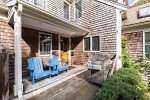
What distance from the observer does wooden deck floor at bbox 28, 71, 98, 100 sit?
159 inches

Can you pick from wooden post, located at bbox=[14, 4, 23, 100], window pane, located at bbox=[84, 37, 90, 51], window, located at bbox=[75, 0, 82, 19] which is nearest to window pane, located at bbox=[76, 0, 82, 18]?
window, located at bbox=[75, 0, 82, 19]

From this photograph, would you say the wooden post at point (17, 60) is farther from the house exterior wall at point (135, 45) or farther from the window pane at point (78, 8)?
the window pane at point (78, 8)

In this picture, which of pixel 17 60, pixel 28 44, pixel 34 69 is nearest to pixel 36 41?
pixel 28 44

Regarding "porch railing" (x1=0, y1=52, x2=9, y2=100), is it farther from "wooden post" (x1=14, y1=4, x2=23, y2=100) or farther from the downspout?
the downspout

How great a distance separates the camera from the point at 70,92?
4457mm

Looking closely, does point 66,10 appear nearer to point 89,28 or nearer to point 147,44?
point 89,28

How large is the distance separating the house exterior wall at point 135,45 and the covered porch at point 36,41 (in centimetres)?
269

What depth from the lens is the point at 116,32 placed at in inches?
284

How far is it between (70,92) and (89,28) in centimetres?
540

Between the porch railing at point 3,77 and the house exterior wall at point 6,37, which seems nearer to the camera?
the porch railing at point 3,77

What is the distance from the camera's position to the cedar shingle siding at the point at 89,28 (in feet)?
20.7

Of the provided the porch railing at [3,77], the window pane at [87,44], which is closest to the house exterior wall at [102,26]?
the window pane at [87,44]

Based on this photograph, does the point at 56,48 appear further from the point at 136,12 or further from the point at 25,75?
the point at 136,12

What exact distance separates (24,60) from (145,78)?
628 cm
